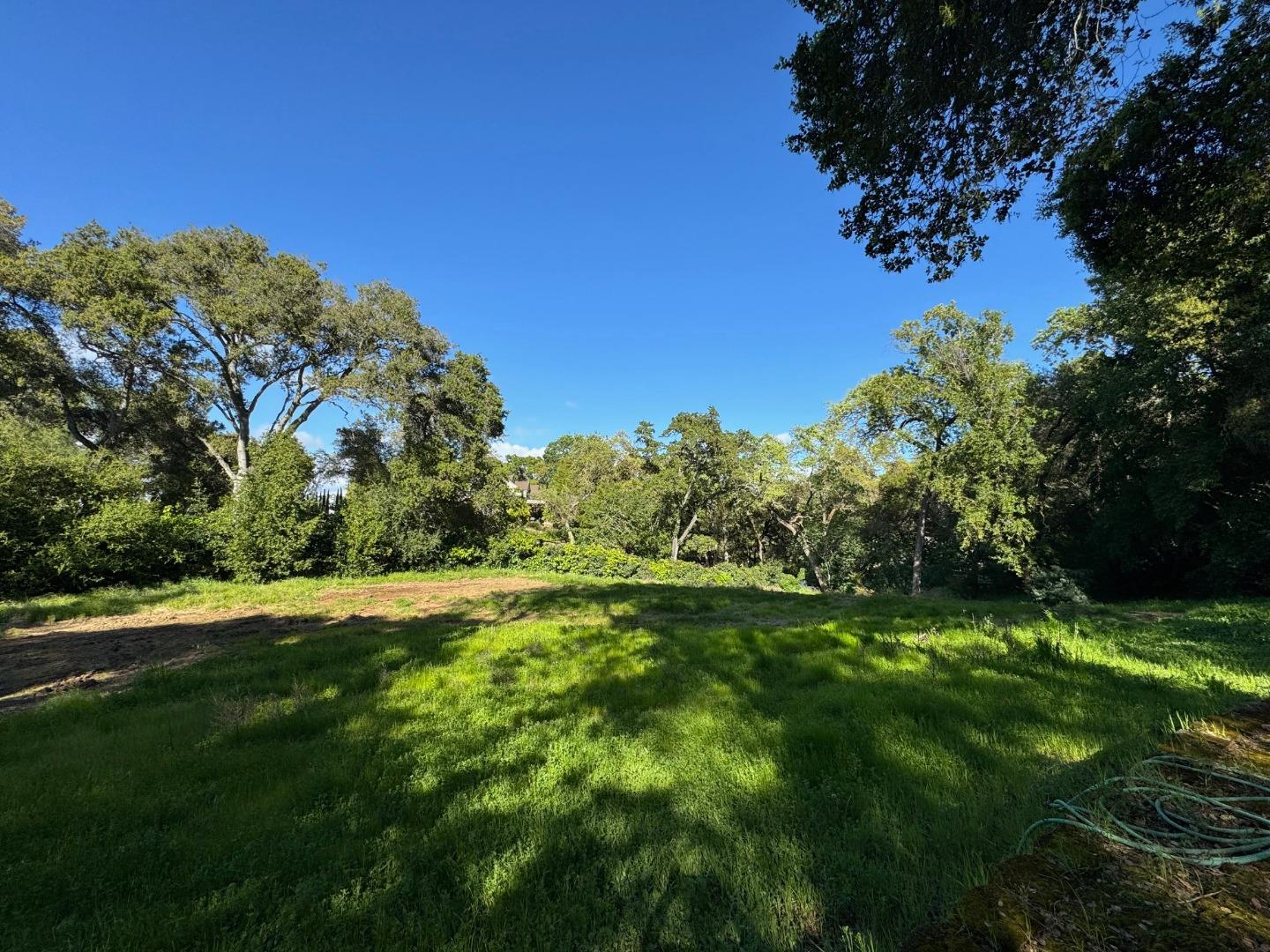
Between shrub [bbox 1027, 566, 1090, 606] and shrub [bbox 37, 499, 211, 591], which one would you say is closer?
shrub [bbox 37, 499, 211, 591]

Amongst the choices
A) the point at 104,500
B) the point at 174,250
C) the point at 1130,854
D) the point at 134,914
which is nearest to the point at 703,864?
the point at 1130,854

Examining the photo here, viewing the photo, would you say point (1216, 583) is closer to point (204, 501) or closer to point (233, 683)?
point (233, 683)

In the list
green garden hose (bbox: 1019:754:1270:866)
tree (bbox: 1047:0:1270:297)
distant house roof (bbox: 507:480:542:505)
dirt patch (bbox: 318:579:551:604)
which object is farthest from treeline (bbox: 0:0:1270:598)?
distant house roof (bbox: 507:480:542:505)

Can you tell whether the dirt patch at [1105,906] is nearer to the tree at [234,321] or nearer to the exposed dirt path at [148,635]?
the exposed dirt path at [148,635]

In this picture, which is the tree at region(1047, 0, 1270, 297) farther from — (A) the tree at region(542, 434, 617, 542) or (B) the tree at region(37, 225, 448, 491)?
(A) the tree at region(542, 434, 617, 542)

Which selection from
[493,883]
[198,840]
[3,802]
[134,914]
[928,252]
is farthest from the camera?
[928,252]

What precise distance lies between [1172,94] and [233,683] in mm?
11707

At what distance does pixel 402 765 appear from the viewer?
329 centimetres

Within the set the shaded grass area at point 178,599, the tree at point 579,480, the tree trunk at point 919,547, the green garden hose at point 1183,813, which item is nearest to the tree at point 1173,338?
the tree trunk at point 919,547

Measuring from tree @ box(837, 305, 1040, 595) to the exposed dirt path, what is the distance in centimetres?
1860

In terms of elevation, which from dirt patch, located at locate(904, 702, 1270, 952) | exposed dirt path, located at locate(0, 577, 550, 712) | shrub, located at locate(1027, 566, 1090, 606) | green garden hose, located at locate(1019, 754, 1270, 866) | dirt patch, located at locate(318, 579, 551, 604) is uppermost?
shrub, located at locate(1027, 566, 1090, 606)

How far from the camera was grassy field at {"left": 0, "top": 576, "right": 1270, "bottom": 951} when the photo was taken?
199cm

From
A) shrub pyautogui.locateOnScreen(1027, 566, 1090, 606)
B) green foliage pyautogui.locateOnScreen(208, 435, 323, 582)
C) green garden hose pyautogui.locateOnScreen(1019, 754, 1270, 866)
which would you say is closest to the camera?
green garden hose pyautogui.locateOnScreen(1019, 754, 1270, 866)

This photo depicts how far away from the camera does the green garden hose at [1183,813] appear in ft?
4.72
